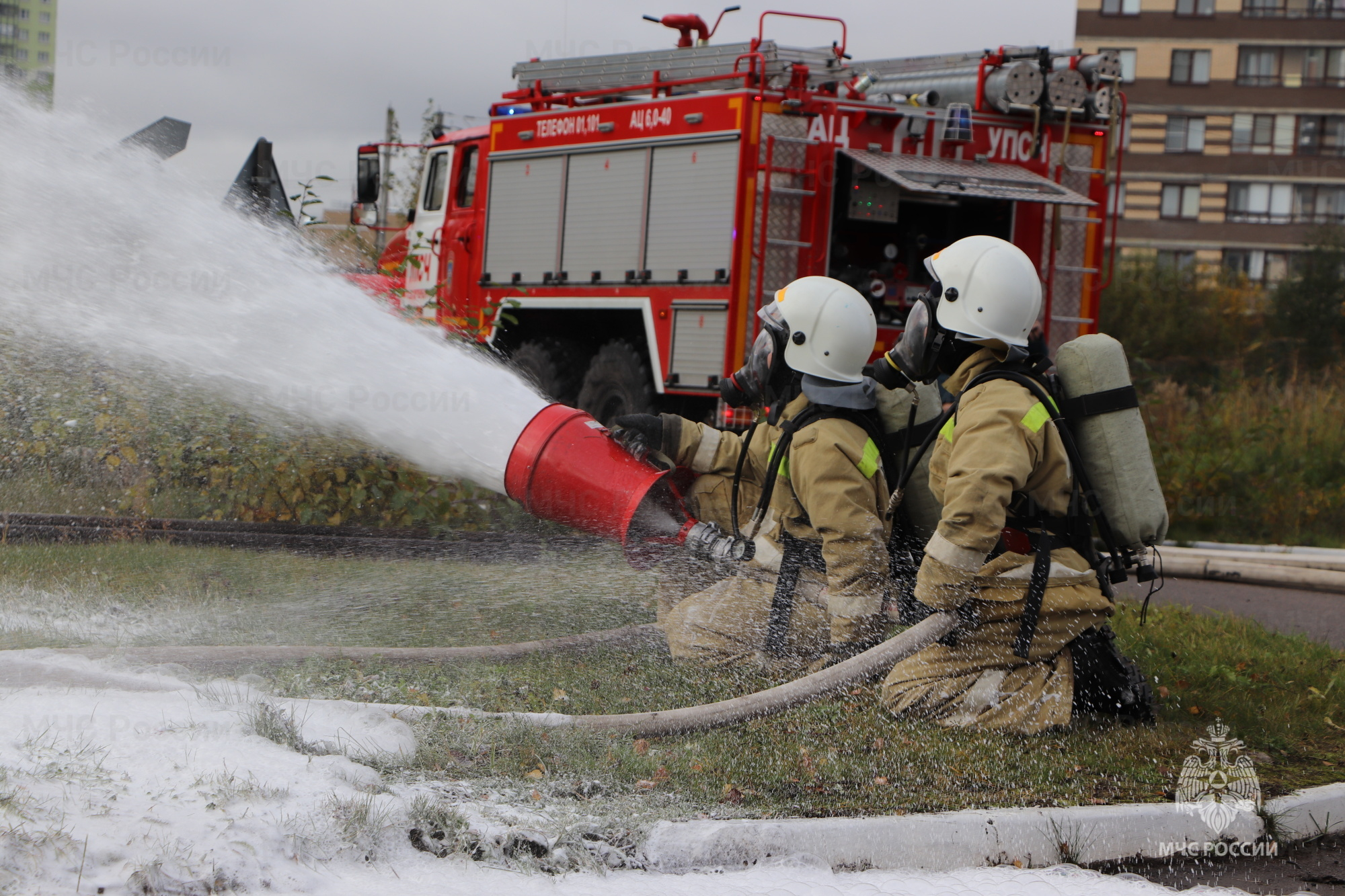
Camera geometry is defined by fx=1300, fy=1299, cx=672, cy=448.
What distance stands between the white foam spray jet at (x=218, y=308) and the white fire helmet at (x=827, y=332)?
1.14 m

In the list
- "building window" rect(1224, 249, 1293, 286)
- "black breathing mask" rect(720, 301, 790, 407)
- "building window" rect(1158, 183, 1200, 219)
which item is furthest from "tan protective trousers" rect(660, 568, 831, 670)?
"building window" rect(1158, 183, 1200, 219)

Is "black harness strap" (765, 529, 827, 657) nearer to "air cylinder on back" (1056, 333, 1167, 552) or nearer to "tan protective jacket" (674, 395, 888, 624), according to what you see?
"tan protective jacket" (674, 395, 888, 624)

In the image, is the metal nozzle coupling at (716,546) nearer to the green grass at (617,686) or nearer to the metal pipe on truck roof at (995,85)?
the green grass at (617,686)

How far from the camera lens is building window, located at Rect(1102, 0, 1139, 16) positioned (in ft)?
146

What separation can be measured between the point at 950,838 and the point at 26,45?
5.47m

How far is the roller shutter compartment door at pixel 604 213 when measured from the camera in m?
9.06

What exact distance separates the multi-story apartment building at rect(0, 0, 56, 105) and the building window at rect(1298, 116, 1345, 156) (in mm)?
46240

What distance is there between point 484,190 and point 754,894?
8.33 m

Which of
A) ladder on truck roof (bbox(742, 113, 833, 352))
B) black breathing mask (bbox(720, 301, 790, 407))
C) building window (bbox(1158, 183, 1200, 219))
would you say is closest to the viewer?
black breathing mask (bbox(720, 301, 790, 407))

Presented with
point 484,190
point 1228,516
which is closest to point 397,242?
point 484,190

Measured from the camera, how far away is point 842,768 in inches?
147

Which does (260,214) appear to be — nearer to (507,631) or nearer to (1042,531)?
(507,631)

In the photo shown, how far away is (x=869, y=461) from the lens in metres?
4.39

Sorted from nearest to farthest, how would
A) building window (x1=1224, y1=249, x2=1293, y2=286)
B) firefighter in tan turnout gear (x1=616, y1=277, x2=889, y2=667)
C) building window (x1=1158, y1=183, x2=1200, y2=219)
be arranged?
firefighter in tan turnout gear (x1=616, y1=277, x2=889, y2=667)
building window (x1=1224, y1=249, x2=1293, y2=286)
building window (x1=1158, y1=183, x2=1200, y2=219)
